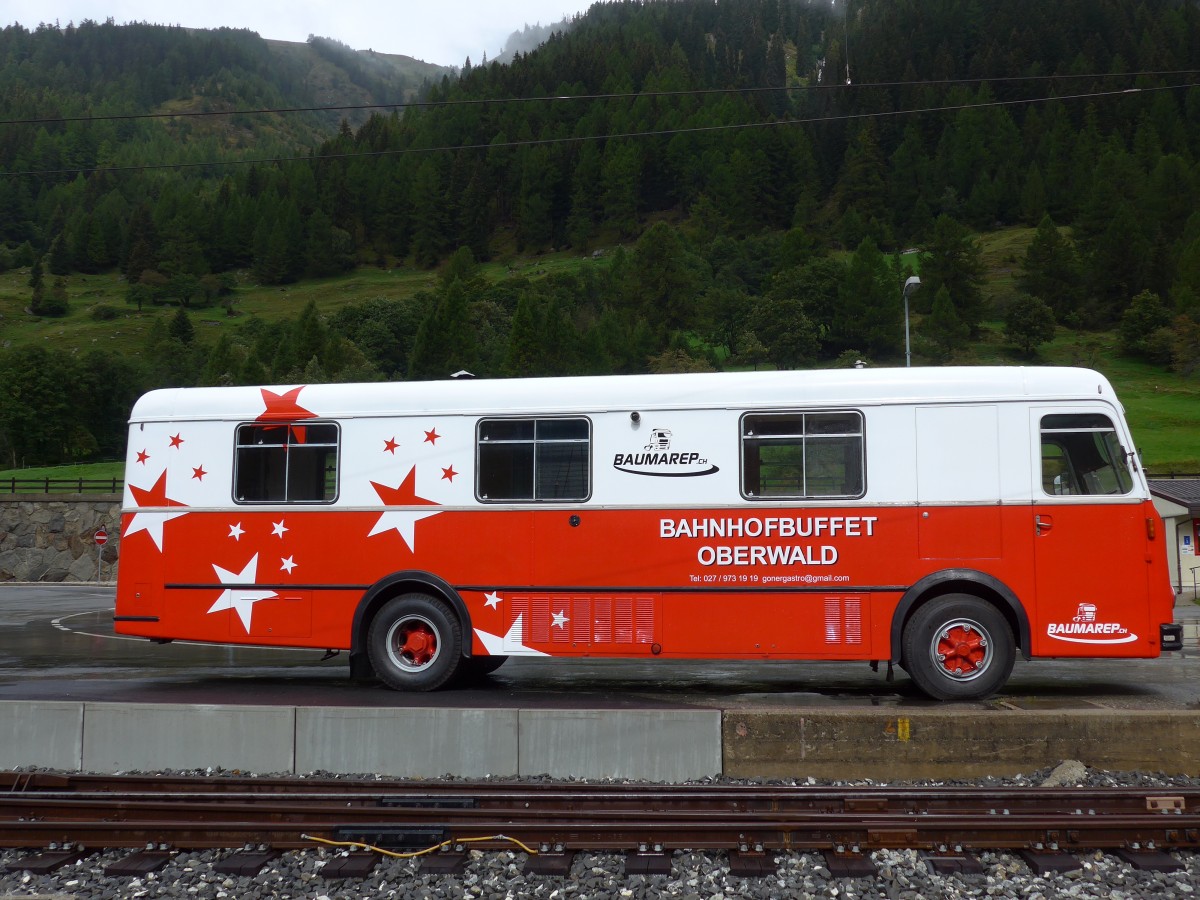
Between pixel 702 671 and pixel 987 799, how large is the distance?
248 inches

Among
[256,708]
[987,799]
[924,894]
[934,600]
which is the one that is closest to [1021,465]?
[934,600]

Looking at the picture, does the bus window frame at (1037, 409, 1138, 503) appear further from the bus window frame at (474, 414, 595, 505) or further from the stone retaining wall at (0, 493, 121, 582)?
the stone retaining wall at (0, 493, 121, 582)

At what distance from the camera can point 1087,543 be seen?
959 cm

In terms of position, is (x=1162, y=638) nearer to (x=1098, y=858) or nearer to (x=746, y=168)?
(x=1098, y=858)

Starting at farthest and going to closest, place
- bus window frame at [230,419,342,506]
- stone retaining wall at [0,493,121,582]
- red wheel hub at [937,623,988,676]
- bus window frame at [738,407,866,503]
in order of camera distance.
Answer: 1. stone retaining wall at [0,493,121,582]
2. bus window frame at [230,419,342,506]
3. bus window frame at [738,407,866,503]
4. red wheel hub at [937,623,988,676]

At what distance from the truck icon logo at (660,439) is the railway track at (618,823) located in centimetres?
365

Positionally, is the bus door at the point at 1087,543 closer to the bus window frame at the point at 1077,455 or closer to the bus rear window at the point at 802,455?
the bus window frame at the point at 1077,455

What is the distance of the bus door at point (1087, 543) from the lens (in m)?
9.46

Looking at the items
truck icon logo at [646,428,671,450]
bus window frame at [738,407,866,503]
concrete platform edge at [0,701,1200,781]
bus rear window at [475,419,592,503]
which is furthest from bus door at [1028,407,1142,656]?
bus rear window at [475,419,592,503]

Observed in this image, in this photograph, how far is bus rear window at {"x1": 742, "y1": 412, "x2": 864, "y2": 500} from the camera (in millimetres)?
10000

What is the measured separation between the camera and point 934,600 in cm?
968

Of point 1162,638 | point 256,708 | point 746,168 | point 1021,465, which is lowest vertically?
point 256,708

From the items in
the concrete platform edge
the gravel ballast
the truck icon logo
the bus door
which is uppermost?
the truck icon logo

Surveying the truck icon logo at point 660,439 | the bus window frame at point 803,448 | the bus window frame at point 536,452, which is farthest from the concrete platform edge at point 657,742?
the truck icon logo at point 660,439
